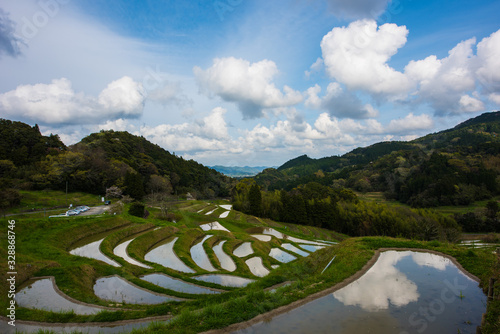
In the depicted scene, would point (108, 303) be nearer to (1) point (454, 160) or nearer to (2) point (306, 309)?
(2) point (306, 309)

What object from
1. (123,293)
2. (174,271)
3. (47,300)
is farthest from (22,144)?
(123,293)

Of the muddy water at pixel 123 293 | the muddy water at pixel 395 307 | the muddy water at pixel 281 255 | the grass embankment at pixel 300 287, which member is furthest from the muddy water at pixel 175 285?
the muddy water at pixel 281 255

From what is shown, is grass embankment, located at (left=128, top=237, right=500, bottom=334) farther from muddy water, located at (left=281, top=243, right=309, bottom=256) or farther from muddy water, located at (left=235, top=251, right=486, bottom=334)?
muddy water, located at (left=281, top=243, right=309, bottom=256)

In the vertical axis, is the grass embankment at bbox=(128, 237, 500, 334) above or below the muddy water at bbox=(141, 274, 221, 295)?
above

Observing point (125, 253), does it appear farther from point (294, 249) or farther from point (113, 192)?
point (113, 192)
